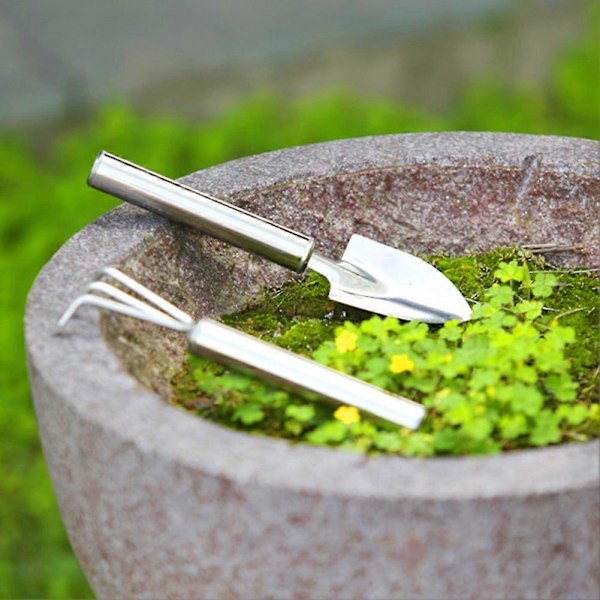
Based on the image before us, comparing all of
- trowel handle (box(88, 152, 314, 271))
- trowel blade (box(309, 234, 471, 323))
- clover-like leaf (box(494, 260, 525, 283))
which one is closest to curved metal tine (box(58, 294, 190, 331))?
trowel handle (box(88, 152, 314, 271))

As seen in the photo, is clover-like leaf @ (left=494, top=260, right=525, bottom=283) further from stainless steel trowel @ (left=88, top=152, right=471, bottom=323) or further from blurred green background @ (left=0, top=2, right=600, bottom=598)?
blurred green background @ (left=0, top=2, right=600, bottom=598)

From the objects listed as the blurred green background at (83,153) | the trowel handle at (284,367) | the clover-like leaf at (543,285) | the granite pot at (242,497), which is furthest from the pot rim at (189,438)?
the blurred green background at (83,153)

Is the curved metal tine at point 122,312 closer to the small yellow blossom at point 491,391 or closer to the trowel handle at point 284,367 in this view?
the trowel handle at point 284,367

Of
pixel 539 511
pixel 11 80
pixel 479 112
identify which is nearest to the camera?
pixel 539 511

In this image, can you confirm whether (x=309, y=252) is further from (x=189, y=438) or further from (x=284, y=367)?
(x=189, y=438)

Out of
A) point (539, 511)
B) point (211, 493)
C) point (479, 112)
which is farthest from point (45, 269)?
point (479, 112)

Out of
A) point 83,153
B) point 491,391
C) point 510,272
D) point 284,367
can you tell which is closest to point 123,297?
point 284,367

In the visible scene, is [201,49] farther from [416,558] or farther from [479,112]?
[416,558]
